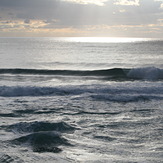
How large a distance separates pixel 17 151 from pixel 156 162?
341cm

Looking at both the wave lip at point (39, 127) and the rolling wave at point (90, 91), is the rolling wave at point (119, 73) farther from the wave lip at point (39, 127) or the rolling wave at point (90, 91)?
the wave lip at point (39, 127)

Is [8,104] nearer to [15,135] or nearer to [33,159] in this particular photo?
[15,135]

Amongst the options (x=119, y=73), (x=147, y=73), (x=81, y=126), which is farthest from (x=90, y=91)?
(x=119, y=73)

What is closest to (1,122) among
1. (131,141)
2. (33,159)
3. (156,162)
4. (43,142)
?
(43,142)

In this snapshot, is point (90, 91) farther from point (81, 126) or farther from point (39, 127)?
point (39, 127)

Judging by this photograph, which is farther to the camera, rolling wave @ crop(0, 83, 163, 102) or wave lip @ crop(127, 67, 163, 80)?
wave lip @ crop(127, 67, 163, 80)

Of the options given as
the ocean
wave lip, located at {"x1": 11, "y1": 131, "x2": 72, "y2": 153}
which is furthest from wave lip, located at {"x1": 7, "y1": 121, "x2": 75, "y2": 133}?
wave lip, located at {"x1": 11, "y1": 131, "x2": 72, "y2": 153}

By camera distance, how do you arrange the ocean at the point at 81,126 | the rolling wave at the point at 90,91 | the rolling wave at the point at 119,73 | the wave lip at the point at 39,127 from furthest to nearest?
the rolling wave at the point at 119,73
the rolling wave at the point at 90,91
the wave lip at the point at 39,127
the ocean at the point at 81,126

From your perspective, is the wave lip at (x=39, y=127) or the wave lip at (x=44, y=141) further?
the wave lip at (x=39, y=127)

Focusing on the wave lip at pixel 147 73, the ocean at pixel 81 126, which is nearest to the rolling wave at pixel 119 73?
the wave lip at pixel 147 73

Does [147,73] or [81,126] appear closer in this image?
[81,126]

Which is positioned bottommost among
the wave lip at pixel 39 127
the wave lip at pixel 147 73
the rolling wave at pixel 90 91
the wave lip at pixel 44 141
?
the wave lip at pixel 44 141

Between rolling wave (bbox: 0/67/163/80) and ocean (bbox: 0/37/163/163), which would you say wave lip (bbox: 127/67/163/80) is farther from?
ocean (bbox: 0/37/163/163)

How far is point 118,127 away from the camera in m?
9.14
